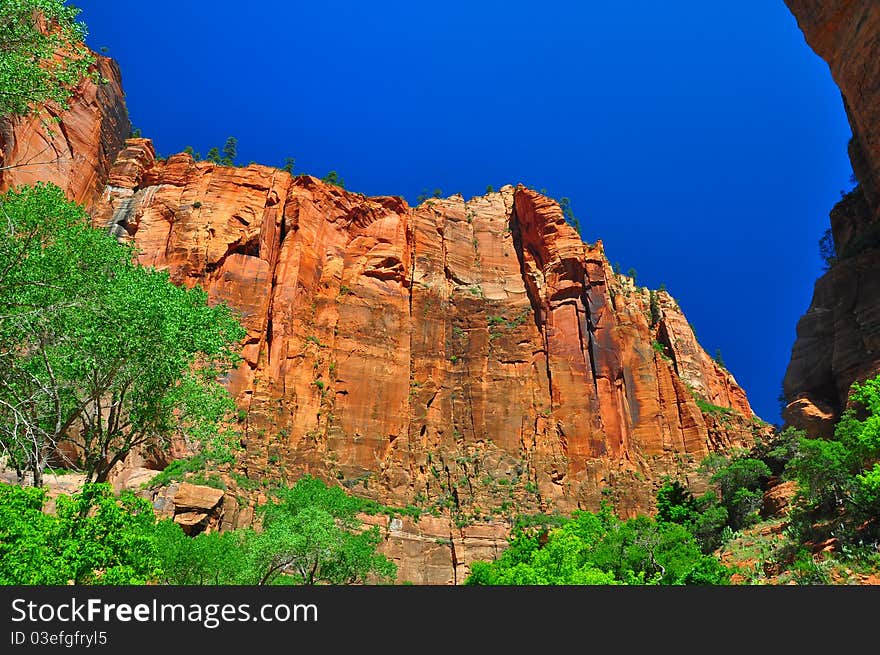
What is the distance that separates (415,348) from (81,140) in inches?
1605

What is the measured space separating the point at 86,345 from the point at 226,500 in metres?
30.3

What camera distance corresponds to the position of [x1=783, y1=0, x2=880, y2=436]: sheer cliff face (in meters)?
34.2

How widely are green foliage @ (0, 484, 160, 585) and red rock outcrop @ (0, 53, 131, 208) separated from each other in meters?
43.9

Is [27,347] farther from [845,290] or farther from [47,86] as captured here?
[845,290]

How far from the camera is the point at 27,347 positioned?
2009cm

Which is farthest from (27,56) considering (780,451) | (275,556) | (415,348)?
(415,348)

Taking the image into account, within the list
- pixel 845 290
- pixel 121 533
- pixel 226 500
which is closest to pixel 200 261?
pixel 226 500

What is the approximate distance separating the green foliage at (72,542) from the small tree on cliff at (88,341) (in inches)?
135

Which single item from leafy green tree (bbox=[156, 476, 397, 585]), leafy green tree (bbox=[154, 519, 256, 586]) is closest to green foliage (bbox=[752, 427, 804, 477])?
leafy green tree (bbox=[156, 476, 397, 585])

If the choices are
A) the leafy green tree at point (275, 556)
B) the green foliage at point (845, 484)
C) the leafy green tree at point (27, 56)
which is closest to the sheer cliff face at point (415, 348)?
the leafy green tree at point (275, 556)

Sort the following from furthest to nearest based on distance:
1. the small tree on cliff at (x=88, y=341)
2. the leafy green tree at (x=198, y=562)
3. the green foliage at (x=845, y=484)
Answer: the leafy green tree at (x=198, y=562) → the green foliage at (x=845, y=484) → the small tree on cliff at (x=88, y=341)

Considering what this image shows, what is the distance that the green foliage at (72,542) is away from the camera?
1278cm

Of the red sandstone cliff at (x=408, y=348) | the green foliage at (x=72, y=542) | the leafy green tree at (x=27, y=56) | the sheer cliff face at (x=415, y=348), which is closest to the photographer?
the green foliage at (x=72, y=542)

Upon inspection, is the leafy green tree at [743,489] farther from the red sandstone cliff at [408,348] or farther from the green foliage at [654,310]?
the green foliage at [654,310]
